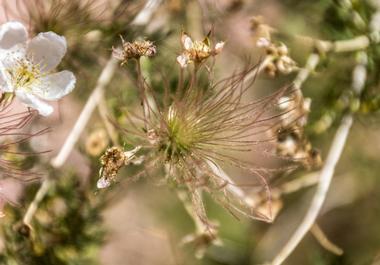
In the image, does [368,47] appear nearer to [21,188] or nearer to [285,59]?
[285,59]

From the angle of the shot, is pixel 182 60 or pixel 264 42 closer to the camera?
pixel 182 60

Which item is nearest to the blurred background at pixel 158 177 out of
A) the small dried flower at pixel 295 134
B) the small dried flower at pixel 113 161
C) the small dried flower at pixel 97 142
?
the small dried flower at pixel 97 142

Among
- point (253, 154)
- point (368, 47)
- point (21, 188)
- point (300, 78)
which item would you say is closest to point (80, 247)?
point (21, 188)

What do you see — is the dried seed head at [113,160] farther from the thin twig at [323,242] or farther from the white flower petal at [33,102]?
the thin twig at [323,242]

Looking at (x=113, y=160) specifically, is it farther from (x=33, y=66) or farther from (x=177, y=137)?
(x=33, y=66)

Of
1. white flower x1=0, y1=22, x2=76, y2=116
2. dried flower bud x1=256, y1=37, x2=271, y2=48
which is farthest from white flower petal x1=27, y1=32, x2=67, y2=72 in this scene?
dried flower bud x1=256, y1=37, x2=271, y2=48

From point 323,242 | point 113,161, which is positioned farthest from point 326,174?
point 113,161
